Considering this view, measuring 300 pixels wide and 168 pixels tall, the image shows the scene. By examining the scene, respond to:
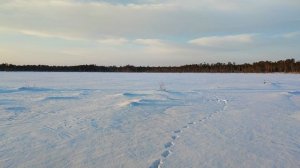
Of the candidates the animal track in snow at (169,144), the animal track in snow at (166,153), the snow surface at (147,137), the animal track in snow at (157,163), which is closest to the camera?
the animal track in snow at (157,163)

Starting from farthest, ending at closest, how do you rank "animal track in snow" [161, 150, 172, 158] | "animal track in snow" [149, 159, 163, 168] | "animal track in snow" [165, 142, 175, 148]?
"animal track in snow" [165, 142, 175, 148]
"animal track in snow" [161, 150, 172, 158]
"animal track in snow" [149, 159, 163, 168]

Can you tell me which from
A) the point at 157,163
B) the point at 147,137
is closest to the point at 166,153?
the point at 157,163

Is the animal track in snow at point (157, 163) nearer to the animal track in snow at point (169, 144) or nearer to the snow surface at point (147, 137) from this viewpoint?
the snow surface at point (147, 137)

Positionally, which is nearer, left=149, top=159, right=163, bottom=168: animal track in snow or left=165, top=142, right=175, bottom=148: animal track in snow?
left=149, top=159, right=163, bottom=168: animal track in snow

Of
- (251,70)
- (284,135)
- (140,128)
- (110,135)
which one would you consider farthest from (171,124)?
(251,70)

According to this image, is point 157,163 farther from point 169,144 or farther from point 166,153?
point 169,144

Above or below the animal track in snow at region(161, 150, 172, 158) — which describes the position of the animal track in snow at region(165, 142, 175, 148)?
below

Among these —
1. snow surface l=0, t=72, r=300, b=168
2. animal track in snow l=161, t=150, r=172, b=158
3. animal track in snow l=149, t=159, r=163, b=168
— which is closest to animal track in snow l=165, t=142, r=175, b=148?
snow surface l=0, t=72, r=300, b=168

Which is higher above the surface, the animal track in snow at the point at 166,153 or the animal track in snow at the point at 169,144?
the animal track in snow at the point at 166,153

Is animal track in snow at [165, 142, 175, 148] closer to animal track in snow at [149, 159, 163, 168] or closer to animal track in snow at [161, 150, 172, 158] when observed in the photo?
animal track in snow at [161, 150, 172, 158]

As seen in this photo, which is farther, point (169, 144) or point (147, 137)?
point (147, 137)

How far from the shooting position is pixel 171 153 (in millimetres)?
4137

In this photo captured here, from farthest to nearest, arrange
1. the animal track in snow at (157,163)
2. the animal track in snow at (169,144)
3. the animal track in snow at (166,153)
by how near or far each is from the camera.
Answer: the animal track in snow at (169,144) < the animal track in snow at (166,153) < the animal track in snow at (157,163)

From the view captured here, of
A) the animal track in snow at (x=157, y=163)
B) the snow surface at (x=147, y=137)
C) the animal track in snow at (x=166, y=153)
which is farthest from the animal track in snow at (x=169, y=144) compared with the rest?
the animal track in snow at (x=157, y=163)
